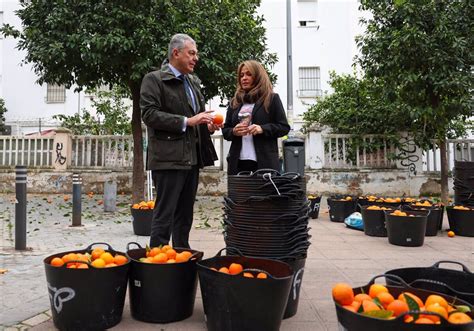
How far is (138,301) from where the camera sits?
2.84 meters

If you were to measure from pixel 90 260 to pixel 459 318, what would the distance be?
226cm

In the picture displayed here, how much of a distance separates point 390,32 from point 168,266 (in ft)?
29.4

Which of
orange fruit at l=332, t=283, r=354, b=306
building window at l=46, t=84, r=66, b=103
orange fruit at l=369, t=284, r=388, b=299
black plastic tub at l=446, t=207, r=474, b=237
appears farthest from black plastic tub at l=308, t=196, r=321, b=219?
building window at l=46, t=84, r=66, b=103

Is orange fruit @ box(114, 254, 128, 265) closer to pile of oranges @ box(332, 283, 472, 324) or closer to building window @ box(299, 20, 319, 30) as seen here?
pile of oranges @ box(332, 283, 472, 324)

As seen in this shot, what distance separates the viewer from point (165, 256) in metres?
2.85

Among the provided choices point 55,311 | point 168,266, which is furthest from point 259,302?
point 55,311

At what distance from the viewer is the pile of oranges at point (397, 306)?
1738 millimetres

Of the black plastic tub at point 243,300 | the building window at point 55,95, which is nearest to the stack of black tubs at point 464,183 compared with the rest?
the black plastic tub at point 243,300

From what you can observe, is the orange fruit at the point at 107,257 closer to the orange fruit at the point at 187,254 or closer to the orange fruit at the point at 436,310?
the orange fruit at the point at 187,254

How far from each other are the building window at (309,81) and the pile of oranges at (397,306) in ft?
76.7

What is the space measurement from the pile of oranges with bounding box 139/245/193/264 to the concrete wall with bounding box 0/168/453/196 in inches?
369

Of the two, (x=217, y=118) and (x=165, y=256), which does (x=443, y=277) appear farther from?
(x=217, y=118)

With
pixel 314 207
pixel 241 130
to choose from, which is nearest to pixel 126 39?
pixel 314 207

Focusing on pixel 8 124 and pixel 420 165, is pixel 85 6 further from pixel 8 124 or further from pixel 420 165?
pixel 8 124
